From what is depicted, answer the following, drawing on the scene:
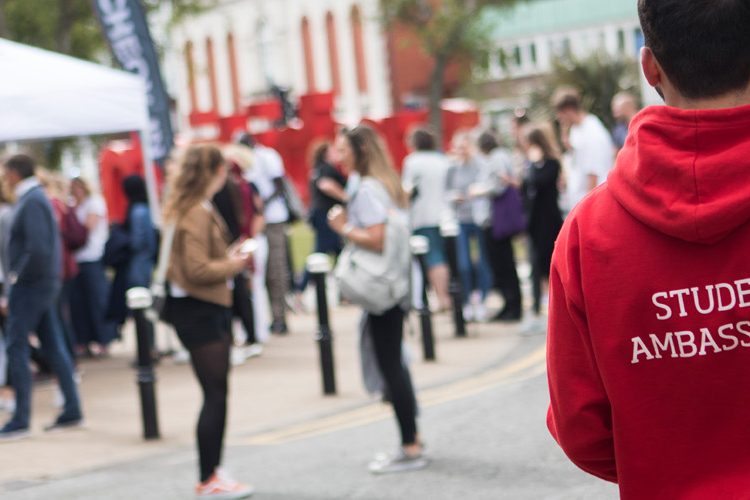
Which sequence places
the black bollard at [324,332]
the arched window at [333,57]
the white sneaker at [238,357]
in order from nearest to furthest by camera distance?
the black bollard at [324,332], the white sneaker at [238,357], the arched window at [333,57]

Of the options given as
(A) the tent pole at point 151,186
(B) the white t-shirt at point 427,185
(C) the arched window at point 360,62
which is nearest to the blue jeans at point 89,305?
(A) the tent pole at point 151,186

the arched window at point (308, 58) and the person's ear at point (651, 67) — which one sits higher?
the arched window at point (308, 58)

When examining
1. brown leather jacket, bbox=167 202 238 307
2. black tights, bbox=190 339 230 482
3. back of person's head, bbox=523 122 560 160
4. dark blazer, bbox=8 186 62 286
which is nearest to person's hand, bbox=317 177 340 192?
back of person's head, bbox=523 122 560 160

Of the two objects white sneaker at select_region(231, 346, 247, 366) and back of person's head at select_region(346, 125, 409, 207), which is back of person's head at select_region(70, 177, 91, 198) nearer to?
white sneaker at select_region(231, 346, 247, 366)

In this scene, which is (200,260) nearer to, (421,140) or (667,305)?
(667,305)

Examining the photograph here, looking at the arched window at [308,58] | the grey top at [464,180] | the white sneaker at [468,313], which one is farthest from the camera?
the arched window at [308,58]

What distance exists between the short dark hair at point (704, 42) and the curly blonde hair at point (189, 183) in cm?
534

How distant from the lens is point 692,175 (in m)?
2.44

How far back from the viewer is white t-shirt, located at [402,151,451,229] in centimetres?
1426

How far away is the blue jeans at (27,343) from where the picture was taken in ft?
31.3

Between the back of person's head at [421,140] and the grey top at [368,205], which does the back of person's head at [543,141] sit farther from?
the grey top at [368,205]

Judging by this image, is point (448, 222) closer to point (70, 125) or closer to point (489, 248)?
point (489, 248)

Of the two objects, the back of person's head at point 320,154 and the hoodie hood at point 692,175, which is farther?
the back of person's head at point 320,154

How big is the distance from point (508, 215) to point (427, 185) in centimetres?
92
